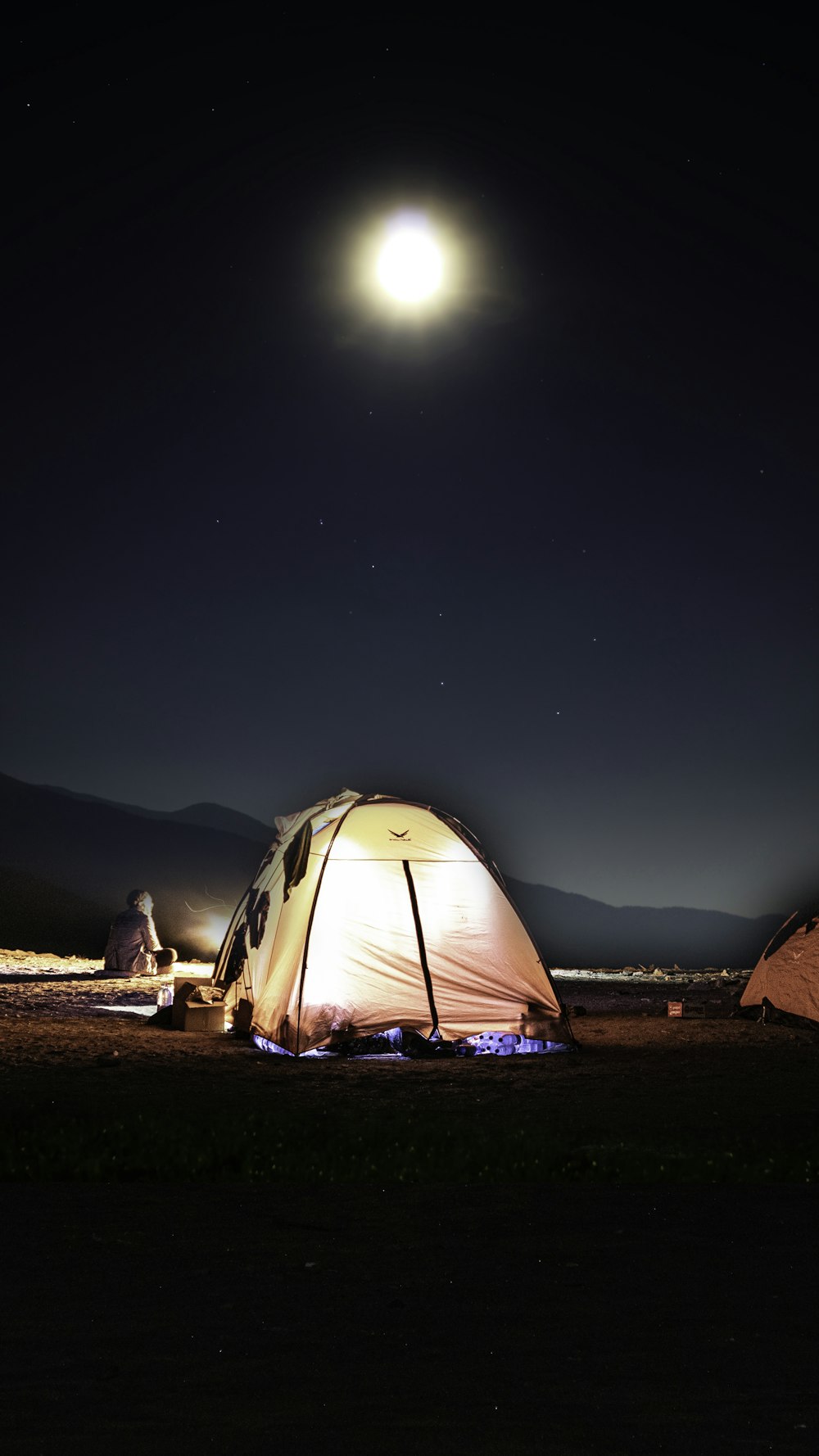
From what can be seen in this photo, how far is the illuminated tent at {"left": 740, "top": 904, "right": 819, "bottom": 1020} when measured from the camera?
17.0 meters

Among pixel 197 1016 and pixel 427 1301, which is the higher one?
pixel 197 1016

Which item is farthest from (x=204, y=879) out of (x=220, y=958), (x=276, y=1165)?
(x=276, y=1165)

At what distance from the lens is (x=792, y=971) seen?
17453 millimetres

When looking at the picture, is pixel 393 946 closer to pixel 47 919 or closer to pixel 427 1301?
pixel 427 1301

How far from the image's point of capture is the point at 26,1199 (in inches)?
240

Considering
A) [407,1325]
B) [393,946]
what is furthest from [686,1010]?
[407,1325]

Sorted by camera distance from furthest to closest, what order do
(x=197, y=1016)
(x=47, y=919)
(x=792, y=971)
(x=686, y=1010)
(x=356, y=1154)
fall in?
(x=47, y=919), (x=686, y=1010), (x=792, y=971), (x=197, y=1016), (x=356, y=1154)

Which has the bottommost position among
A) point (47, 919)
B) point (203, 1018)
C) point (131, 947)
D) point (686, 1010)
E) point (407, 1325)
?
point (407, 1325)

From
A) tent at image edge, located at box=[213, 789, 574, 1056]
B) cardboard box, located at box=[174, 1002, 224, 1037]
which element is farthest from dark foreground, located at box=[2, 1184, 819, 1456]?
cardboard box, located at box=[174, 1002, 224, 1037]

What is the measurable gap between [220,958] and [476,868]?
6797 millimetres

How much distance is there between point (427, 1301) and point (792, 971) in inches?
571

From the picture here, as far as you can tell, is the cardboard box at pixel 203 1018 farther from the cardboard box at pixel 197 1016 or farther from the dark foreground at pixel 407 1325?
the dark foreground at pixel 407 1325

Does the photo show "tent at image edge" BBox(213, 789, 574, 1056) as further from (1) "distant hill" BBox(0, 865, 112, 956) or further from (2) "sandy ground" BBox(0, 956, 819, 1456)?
(1) "distant hill" BBox(0, 865, 112, 956)

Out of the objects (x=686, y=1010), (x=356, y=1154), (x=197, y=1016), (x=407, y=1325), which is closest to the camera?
(x=407, y=1325)
